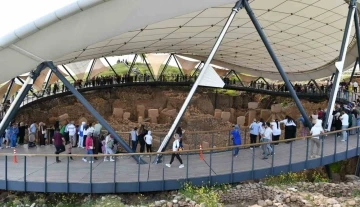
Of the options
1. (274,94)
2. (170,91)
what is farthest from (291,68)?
(170,91)

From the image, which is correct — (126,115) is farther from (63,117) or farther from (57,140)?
(57,140)

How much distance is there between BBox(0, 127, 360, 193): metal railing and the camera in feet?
37.3

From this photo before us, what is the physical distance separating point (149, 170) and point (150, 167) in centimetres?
31

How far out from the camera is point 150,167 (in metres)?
12.8

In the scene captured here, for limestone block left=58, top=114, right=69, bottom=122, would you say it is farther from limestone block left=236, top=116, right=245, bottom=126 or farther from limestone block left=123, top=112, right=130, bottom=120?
limestone block left=236, top=116, right=245, bottom=126

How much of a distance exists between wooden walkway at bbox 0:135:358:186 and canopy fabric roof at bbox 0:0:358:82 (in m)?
3.79

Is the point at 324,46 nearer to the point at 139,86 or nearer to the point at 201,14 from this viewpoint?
the point at 201,14

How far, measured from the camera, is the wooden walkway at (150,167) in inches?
463

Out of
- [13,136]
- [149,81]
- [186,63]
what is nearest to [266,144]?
[13,136]

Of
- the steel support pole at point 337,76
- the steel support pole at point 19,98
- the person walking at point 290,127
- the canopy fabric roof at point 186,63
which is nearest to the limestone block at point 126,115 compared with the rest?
the steel support pole at point 19,98

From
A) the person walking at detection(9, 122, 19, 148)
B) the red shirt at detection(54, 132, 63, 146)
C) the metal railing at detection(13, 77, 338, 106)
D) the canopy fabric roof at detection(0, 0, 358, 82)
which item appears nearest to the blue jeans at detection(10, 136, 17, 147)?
the person walking at detection(9, 122, 19, 148)

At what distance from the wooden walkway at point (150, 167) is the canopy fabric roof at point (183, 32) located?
379cm

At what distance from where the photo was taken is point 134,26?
13445 mm

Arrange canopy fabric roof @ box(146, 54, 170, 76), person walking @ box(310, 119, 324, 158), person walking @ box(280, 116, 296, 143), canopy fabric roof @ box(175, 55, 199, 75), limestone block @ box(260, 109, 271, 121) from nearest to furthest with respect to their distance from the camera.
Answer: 1. person walking @ box(310, 119, 324, 158)
2. person walking @ box(280, 116, 296, 143)
3. limestone block @ box(260, 109, 271, 121)
4. canopy fabric roof @ box(146, 54, 170, 76)
5. canopy fabric roof @ box(175, 55, 199, 75)
